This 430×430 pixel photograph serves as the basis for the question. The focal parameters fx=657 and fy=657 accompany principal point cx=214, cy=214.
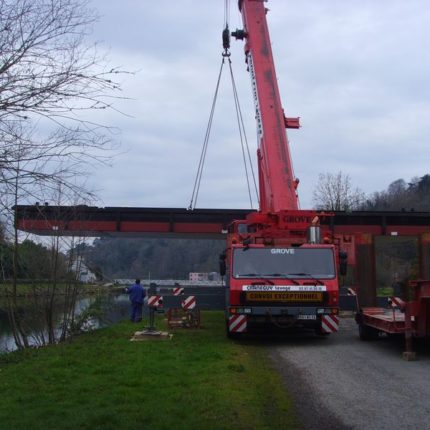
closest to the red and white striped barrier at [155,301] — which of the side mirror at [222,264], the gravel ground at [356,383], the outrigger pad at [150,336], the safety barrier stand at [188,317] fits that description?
the safety barrier stand at [188,317]

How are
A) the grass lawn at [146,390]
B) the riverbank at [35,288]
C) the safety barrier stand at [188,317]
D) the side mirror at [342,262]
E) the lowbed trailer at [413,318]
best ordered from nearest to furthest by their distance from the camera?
the grass lawn at [146,390] → the lowbed trailer at [413,318] → the side mirror at [342,262] → the safety barrier stand at [188,317] → the riverbank at [35,288]

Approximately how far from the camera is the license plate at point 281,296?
51.8 feet

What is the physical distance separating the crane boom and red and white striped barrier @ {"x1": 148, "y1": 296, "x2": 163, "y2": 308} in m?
3.99

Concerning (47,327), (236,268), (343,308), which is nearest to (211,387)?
(236,268)

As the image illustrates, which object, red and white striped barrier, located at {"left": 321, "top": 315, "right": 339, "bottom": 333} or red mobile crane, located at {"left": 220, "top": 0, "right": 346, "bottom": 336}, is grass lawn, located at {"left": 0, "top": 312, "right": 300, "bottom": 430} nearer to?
red mobile crane, located at {"left": 220, "top": 0, "right": 346, "bottom": 336}

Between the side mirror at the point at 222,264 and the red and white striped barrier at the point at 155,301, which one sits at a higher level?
the side mirror at the point at 222,264

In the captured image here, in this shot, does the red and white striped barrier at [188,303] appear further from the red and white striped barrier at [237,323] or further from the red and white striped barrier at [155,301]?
the red and white striped barrier at [237,323]

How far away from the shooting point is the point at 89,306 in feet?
76.0

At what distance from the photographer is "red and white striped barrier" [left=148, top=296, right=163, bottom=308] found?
1809 centimetres

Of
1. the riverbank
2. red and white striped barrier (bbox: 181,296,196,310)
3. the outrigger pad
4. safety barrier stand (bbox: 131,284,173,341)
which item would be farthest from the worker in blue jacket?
the outrigger pad

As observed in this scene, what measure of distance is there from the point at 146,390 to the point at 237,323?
6920mm

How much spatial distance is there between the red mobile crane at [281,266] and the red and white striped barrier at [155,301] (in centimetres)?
198

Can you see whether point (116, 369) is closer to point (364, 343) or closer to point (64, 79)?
point (64, 79)

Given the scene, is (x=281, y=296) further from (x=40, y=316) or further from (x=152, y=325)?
(x=40, y=316)
